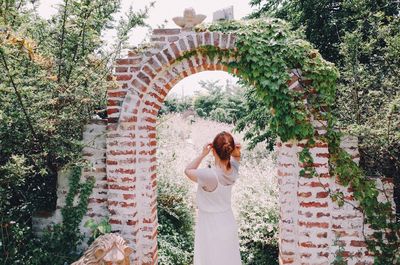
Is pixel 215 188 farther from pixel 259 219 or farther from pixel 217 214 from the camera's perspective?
pixel 259 219

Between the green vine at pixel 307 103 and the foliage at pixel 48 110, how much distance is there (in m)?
1.65

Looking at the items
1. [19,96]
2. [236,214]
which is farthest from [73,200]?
[236,214]

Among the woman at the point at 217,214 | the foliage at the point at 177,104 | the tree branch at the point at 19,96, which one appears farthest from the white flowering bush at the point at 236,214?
the foliage at the point at 177,104

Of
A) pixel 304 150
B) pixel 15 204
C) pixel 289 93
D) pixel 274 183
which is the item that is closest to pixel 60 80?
pixel 15 204

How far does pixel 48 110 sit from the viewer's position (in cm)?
413

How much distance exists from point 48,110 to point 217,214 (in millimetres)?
2352

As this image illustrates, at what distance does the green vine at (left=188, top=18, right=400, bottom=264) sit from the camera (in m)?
3.83

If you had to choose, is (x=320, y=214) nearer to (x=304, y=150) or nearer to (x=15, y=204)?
(x=304, y=150)

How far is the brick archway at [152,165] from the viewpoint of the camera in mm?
3939

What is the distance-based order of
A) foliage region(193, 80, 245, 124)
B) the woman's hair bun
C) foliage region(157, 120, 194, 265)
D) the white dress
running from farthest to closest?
foliage region(193, 80, 245, 124), foliage region(157, 120, 194, 265), the white dress, the woman's hair bun

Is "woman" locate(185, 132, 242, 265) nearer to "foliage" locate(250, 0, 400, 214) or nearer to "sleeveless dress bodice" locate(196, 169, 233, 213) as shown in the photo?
"sleeveless dress bodice" locate(196, 169, 233, 213)

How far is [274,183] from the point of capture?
7.12 metres

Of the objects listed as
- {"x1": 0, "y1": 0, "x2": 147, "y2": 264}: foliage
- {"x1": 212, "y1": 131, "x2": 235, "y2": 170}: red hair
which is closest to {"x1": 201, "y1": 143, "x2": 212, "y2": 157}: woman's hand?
{"x1": 212, "y1": 131, "x2": 235, "y2": 170}: red hair

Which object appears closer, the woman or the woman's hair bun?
the woman's hair bun
